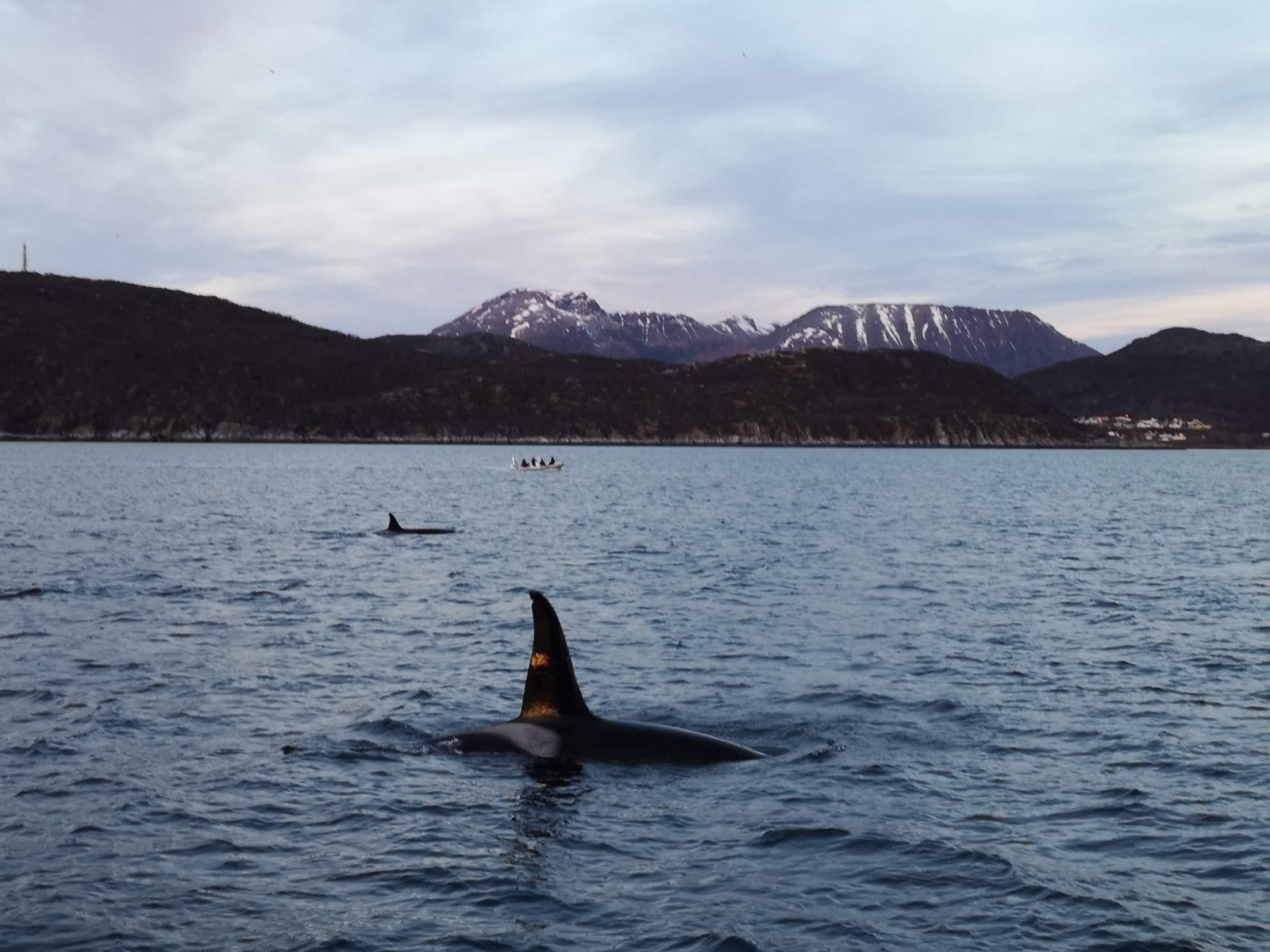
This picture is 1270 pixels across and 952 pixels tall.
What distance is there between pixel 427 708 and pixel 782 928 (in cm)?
1041

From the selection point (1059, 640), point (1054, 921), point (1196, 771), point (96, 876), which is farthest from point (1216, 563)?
point (96, 876)

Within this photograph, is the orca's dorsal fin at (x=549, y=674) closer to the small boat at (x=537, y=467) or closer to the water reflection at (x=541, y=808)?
the water reflection at (x=541, y=808)

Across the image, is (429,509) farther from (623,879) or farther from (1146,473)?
(1146,473)

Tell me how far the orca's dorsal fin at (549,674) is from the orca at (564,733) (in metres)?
0.01

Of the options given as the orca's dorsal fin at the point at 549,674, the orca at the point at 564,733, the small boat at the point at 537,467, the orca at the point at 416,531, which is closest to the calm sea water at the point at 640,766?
the orca at the point at 564,733

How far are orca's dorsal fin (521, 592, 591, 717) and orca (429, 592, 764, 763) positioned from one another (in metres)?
0.01

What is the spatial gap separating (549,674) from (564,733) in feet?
2.89

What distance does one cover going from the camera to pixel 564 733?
698 inches

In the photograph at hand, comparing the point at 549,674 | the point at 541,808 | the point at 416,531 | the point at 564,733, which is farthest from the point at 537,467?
the point at 541,808

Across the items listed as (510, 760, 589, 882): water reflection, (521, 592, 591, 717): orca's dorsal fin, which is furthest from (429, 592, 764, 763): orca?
(510, 760, 589, 882): water reflection

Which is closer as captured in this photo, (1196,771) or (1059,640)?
(1196,771)

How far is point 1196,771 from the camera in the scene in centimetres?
1758

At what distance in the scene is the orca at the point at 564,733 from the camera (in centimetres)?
1739

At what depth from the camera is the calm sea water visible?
1216 centimetres
